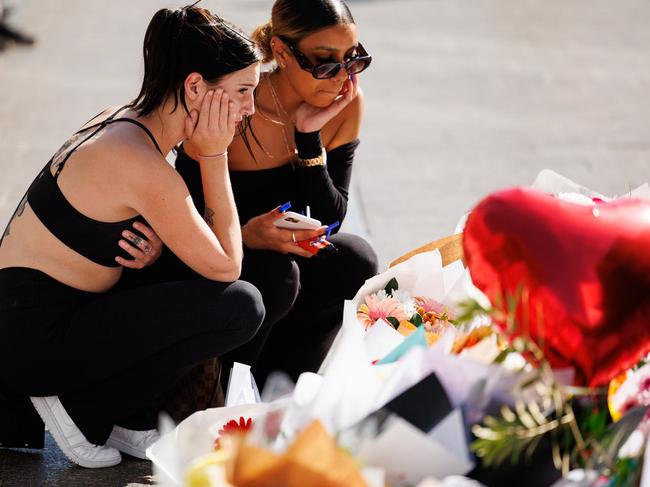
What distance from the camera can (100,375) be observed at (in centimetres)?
252

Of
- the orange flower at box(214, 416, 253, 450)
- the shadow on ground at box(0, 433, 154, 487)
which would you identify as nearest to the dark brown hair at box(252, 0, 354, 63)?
the shadow on ground at box(0, 433, 154, 487)

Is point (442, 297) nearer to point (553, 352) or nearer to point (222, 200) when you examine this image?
point (222, 200)

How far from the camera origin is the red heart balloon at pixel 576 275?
155 cm

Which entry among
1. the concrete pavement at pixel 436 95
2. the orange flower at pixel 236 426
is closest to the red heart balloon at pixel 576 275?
the orange flower at pixel 236 426

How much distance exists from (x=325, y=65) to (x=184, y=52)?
0.56 meters

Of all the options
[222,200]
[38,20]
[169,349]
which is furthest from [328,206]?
[38,20]

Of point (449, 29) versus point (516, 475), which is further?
point (449, 29)

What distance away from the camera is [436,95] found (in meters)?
7.06

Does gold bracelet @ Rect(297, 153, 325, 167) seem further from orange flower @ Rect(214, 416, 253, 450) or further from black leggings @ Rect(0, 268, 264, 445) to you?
orange flower @ Rect(214, 416, 253, 450)

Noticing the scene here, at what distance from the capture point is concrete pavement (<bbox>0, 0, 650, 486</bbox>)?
5.48m

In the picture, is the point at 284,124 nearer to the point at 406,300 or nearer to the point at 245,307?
the point at 245,307

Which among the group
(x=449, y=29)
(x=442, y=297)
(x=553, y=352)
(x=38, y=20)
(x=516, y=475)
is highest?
(x=553, y=352)

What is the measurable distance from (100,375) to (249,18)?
20.5ft

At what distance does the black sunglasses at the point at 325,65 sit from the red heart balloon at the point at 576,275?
4.62ft
